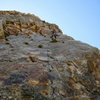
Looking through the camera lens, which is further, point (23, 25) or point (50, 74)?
point (23, 25)

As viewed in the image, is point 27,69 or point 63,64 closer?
point 27,69

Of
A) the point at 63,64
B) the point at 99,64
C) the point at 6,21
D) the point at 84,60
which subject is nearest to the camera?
the point at 63,64

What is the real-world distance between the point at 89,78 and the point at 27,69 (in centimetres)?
693

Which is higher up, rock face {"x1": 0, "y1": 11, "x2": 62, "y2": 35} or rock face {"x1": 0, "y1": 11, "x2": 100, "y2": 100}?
rock face {"x1": 0, "y1": 11, "x2": 62, "y2": 35}

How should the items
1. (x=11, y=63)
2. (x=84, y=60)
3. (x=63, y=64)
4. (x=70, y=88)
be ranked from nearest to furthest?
1. (x=70, y=88)
2. (x=11, y=63)
3. (x=63, y=64)
4. (x=84, y=60)

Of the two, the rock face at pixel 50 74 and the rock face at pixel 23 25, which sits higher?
the rock face at pixel 23 25

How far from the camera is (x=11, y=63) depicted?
1662cm

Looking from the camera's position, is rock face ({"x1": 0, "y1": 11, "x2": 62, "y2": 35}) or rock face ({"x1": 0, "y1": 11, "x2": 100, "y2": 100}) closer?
rock face ({"x1": 0, "y1": 11, "x2": 100, "y2": 100})

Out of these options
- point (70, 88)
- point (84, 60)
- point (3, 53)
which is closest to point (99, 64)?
point (84, 60)

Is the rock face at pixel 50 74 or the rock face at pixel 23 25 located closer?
the rock face at pixel 50 74

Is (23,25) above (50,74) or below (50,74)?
above

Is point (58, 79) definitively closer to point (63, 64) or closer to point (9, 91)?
point (63, 64)

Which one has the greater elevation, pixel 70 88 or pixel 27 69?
pixel 27 69

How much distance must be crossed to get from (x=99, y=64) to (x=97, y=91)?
4.74 metres
